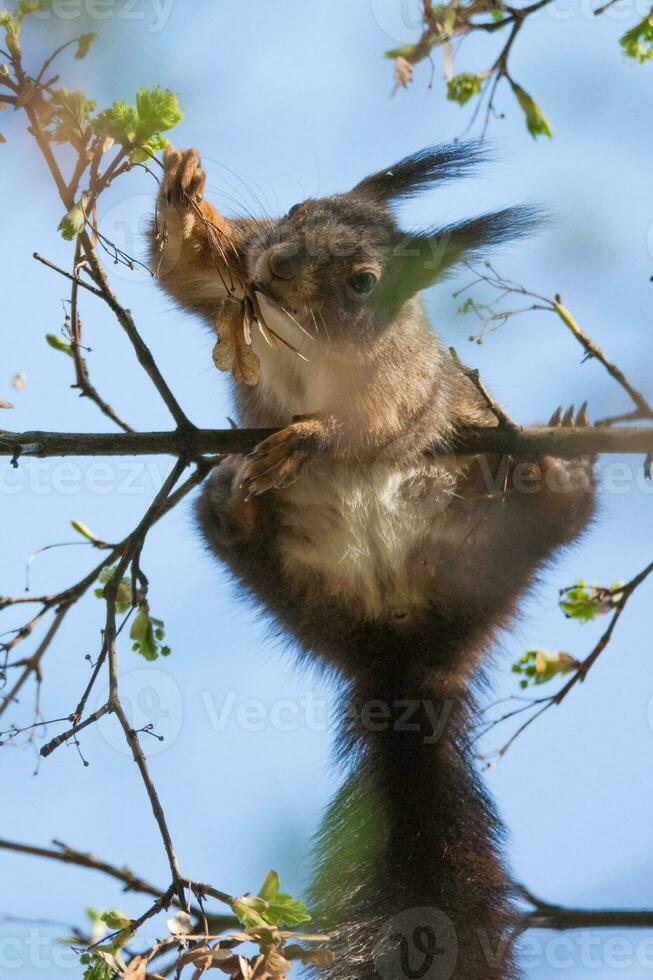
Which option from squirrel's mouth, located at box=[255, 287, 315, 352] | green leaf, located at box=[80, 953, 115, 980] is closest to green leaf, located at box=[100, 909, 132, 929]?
green leaf, located at box=[80, 953, 115, 980]

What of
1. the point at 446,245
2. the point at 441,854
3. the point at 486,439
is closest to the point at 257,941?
the point at 441,854

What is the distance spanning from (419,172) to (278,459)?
1.51 m

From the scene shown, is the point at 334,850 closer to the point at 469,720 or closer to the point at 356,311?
the point at 469,720

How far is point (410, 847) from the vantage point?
364 centimetres

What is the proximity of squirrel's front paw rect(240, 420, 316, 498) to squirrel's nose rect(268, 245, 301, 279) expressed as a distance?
1.71 ft

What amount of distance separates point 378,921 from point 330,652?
108 cm

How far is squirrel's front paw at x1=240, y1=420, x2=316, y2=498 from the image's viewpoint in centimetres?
320

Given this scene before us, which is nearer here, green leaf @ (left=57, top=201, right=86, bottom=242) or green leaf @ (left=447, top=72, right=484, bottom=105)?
green leaf @ (left=57, top=201, right=86, bottom=242)

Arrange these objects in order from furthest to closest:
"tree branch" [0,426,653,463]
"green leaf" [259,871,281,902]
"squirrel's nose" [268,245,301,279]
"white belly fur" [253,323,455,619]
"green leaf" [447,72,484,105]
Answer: "white belly fur" [253,323,455,619]
"squirrel's nose" [268,245,301,279]
"green leaf" [447,72,484,105]
"tree branch" [0,426,653,463]
"green leaf" [259,871,281,902]

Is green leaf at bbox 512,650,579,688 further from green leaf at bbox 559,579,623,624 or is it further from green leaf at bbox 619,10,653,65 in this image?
green leaf at bbox 619,10,653,65

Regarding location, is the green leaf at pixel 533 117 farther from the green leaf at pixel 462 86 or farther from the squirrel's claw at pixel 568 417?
the squirrel's claw at pixel 568 417

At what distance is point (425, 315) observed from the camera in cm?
429

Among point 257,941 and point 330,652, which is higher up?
point 330,652

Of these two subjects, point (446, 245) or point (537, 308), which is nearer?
point (537, 308)
